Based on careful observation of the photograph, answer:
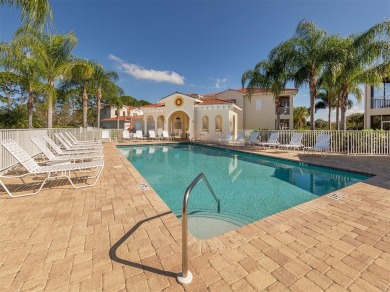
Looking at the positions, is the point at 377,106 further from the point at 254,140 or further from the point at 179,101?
the point at 179,101

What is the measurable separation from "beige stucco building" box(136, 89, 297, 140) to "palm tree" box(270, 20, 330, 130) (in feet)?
16.0

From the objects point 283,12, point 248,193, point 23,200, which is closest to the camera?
point 23,200

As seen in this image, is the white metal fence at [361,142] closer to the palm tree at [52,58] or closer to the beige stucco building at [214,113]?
the beige stucco building at [214,113]

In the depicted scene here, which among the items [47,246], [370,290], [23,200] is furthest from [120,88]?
[370,290]

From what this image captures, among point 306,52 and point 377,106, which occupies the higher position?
point 306,52

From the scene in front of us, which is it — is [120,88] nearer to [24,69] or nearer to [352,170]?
[24,69]

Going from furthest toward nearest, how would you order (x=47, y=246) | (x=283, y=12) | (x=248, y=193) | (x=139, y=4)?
(x=139, y=4) → (x=283, y=12) → (x=248, y=193) → (x=47, y=246)

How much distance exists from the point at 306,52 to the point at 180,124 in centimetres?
1863

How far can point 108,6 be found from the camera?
1430 cm

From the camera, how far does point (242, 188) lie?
6.61 metres

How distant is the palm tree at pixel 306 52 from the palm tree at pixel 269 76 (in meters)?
0.87

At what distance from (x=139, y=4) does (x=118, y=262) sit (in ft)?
64.3

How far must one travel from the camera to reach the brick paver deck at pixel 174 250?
199 cm

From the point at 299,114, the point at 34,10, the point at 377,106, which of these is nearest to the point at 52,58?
the point at 34,10
